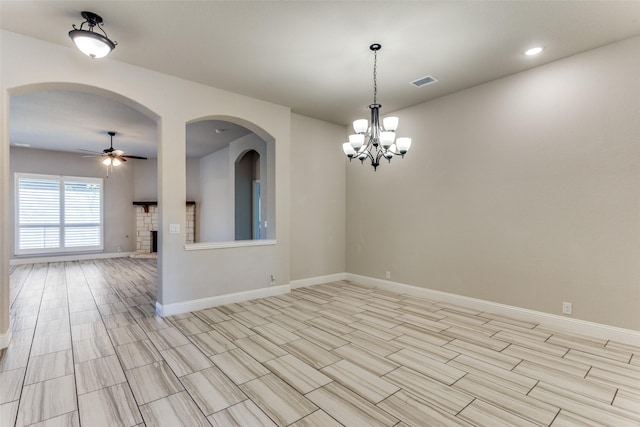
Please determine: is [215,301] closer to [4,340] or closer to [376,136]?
[4,340]

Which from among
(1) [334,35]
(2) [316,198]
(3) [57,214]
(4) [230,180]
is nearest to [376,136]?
(1) [334,35]

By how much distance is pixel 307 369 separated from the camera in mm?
2645

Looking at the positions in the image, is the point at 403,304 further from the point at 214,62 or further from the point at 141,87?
the point at 141,87

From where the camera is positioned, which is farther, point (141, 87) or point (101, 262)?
point (101, 262)

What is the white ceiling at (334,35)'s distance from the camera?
269 centimetres

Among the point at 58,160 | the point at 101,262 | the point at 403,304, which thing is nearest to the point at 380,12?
the point at 403,304

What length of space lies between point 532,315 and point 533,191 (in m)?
1.55

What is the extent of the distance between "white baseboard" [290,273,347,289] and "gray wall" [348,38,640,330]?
1276mm

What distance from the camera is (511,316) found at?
3934 millimetres

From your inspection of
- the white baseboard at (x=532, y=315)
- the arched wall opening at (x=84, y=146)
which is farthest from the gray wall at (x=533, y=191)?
the arched wall opening at (x=84, y=146)

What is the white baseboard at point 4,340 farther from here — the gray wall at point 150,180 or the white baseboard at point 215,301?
the gray wall at point 150,180

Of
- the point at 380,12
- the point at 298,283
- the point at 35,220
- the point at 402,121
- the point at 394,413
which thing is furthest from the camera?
the point at 35,220

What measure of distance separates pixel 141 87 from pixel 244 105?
4.65 ft

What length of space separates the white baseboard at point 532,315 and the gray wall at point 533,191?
8 cm
